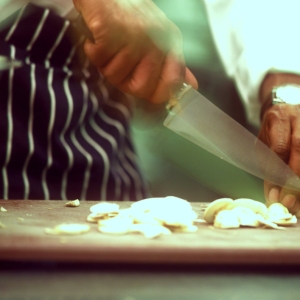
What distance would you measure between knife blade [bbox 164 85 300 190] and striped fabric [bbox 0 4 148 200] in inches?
13.7

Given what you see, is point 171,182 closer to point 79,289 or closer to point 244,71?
point 244,71

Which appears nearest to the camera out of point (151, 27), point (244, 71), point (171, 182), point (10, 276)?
point (10, 276)

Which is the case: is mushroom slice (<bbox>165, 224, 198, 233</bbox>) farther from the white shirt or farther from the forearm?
the white shirt

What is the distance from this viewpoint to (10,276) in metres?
0.51

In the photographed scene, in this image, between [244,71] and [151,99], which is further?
[244,71]

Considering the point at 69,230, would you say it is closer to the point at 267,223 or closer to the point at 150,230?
the point at 150,230

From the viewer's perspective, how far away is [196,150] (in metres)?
1.39

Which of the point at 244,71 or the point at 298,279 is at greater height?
the point at 244,71

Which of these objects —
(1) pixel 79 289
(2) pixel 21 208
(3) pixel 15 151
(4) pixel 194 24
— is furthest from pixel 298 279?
(4) pixel 194 24

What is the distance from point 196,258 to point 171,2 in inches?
39.4

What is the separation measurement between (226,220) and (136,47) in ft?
1.20

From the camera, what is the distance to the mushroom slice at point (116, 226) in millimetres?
624

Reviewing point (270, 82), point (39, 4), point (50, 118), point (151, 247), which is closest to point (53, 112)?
point (50, 118)

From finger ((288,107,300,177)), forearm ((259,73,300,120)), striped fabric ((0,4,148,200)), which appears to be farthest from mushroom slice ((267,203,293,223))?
striped fabric ((0,4,148,200))
